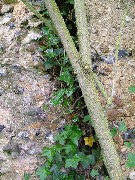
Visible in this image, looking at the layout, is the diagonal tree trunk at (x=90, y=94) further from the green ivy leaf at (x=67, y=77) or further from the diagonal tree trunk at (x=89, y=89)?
the green ivy leaf at (x=67, y=77)

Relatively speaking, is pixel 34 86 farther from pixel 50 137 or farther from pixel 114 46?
pixel 114 46

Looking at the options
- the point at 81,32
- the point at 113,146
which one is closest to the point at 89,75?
the point at 81,32

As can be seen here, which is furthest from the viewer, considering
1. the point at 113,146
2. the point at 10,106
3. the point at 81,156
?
the point at 10,106

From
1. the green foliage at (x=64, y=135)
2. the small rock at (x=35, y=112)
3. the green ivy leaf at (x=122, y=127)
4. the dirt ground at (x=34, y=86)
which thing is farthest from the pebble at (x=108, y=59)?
the small rock at (x=35, y=112)

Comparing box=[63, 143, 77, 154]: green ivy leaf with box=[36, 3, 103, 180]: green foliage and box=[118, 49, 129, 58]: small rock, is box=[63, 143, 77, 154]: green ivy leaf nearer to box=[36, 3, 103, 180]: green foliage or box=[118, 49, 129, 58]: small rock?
box=[36, 3, 103, 180]: green foliage

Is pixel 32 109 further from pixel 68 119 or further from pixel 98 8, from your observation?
pixel 98 8

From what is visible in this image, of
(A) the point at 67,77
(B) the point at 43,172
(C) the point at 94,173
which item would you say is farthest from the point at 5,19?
(C) the point at 94,173

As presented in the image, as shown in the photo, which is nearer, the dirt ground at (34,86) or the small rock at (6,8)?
the dirt ground at (34,86)
